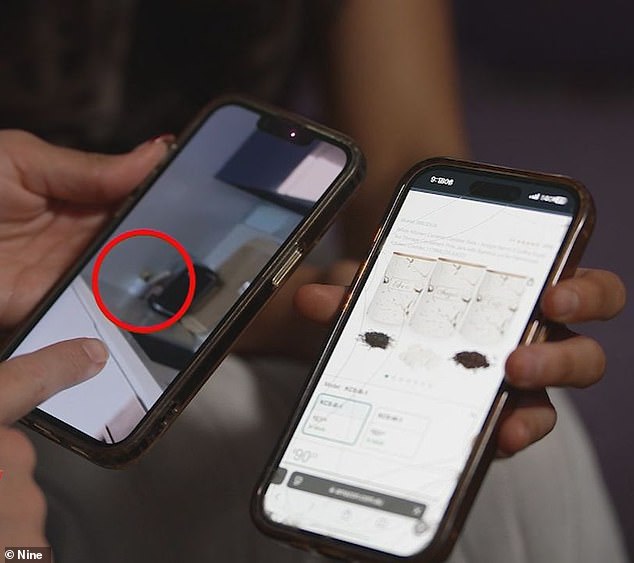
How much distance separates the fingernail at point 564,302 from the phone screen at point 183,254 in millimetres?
154

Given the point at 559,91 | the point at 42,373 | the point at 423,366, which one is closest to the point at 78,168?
the point at 42,373

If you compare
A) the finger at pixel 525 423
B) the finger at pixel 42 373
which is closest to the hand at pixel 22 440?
the finger at pixel 42 373

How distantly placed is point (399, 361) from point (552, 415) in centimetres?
8

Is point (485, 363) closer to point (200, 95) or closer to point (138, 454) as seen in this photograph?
point (138, 454)

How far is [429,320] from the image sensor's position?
0.44m

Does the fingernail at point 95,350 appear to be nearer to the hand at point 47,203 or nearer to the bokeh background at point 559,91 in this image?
the hand at point 47,203

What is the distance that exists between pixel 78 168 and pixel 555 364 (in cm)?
33

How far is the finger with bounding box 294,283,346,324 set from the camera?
48cm

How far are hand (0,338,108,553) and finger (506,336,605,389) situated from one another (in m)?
0.23

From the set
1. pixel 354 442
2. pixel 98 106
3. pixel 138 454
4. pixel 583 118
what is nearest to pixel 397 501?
pixel 354 442

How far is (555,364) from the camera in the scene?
412 millimetres

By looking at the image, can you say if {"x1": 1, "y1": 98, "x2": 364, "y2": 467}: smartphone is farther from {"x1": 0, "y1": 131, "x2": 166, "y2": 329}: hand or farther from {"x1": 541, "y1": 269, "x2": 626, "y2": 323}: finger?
{"x1": 541, "y1": 269, "x2": 626, "y2": 323}: finger

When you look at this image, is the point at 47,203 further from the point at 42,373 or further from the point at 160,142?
the point at 42,373

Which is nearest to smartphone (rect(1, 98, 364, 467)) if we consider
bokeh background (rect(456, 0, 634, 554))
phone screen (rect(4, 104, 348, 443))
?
phone screen (rect(4, 104, 348, 443))
